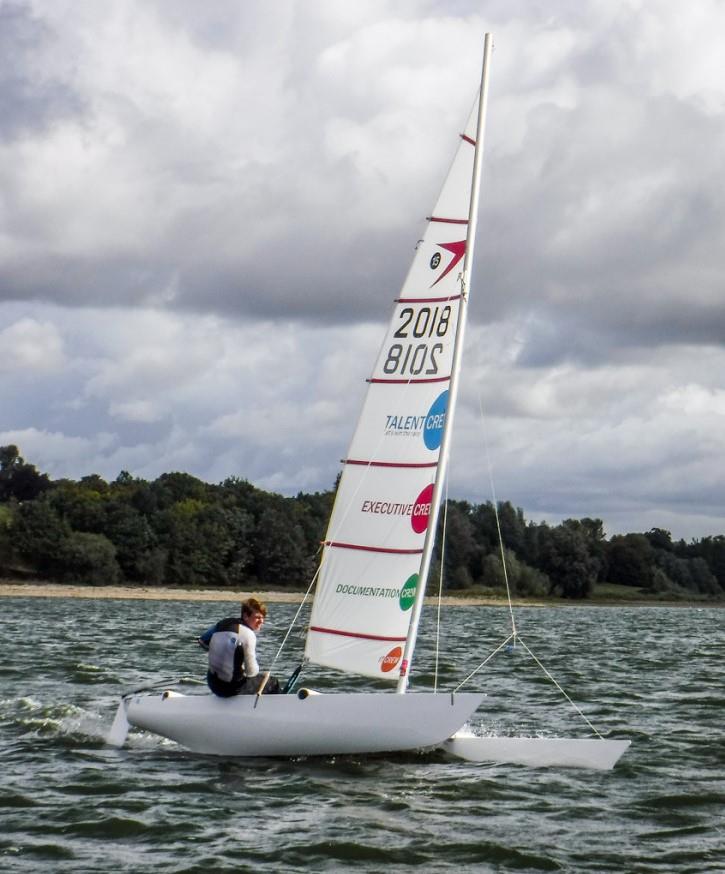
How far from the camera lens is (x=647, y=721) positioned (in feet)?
56.0

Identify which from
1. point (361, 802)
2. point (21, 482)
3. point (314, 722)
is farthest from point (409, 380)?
point (21, 482)

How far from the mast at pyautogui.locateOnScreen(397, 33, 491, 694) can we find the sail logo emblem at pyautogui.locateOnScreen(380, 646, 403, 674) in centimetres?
8

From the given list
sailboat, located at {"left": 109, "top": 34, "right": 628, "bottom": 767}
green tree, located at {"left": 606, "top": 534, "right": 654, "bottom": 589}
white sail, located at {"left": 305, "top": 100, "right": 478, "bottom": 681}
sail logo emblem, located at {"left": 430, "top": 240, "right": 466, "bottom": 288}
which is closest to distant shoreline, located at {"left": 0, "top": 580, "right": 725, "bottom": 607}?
green tree, located at {"left": 606, "top": 534, "right": 654, "bottom": 589}

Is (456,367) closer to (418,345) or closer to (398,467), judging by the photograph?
(418,345)

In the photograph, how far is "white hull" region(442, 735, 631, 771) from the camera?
13.2m

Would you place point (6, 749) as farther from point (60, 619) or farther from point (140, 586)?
point (140, 586)

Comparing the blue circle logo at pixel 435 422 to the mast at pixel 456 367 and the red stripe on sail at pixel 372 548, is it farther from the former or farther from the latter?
the red stripe on sail at pixel 372 548

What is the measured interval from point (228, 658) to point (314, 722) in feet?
3.74

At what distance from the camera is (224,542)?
103625 millimetres

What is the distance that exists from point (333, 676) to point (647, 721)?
645 cm

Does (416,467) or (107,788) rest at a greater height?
(416,467)

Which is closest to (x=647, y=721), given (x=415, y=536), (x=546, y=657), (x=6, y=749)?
(x=415, y=536)

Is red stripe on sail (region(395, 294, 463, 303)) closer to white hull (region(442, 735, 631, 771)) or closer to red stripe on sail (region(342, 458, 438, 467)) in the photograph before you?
red stripe on sail (region(342, 458, 438, 467))

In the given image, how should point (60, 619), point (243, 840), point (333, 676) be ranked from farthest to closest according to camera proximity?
1. point (60, 619)
2. point (333, 676)
3. point (243, 840)
